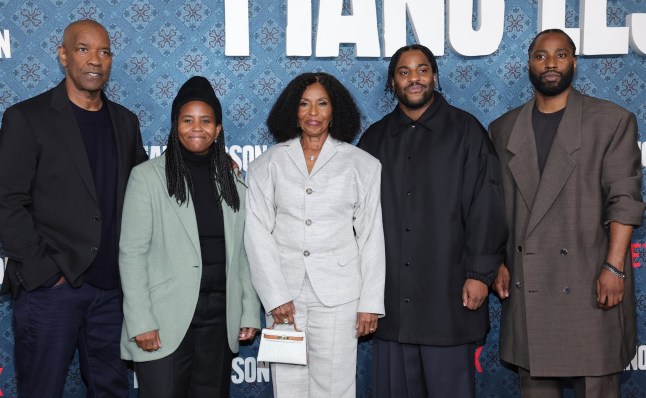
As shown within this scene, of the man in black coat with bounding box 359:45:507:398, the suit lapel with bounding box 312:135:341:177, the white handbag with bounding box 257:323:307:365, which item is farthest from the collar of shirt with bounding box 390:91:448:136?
the white handbag with bounding box 257:323:307:365

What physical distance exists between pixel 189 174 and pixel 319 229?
0.63 m

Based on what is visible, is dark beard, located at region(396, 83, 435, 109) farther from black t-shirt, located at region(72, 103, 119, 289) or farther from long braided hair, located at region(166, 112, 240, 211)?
black t-shirt, located at region(72, 103, 119, 289)

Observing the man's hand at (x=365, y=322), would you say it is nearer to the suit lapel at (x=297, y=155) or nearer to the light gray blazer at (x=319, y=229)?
the light gray blazer at (x=319, y=229)

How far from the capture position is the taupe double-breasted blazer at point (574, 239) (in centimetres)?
305

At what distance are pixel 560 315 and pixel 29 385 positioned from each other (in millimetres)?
2483

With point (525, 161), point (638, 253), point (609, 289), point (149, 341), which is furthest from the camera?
point (638, 253)

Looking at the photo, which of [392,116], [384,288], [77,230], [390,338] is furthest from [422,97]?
[77,230]

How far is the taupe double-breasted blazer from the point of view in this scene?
305 cm

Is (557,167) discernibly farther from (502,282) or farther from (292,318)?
(292,318)

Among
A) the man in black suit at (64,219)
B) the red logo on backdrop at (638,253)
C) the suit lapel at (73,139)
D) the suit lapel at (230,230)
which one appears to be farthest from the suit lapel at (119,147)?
the red logo on backdrop at (638,253)

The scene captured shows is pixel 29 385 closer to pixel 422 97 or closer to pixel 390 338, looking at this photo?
pixel 390 338

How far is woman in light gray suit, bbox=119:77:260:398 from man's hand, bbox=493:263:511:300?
48.7 inches

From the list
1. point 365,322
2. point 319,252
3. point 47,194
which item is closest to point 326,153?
point 319,252

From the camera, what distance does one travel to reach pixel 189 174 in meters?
2.90
